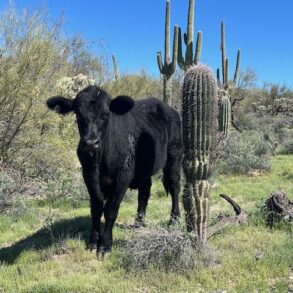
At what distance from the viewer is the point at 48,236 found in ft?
22.4

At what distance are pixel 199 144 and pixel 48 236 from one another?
8.81 ft

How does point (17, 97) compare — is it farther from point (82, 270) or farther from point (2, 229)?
point (82, 270)

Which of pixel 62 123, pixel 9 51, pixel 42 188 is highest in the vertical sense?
pixel 9 51

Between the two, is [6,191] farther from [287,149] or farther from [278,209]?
[287,149]

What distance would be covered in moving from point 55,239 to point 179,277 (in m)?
2.12

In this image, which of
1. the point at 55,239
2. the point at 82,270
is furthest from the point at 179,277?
the point at 55,239

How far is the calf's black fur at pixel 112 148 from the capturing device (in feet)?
18.6

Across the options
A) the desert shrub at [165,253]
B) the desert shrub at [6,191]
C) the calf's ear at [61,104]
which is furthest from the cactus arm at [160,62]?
the desert shrub at [165,253]

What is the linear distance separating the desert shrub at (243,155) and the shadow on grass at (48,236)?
6292mm

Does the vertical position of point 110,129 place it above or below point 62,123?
below

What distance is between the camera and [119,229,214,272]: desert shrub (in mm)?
5273

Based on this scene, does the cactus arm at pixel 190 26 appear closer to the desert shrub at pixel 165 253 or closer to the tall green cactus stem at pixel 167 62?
the tall green cactus stem at pixel 167 62

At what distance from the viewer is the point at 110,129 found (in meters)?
6.21

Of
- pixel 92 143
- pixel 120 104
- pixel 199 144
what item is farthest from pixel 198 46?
pixel 92 143
